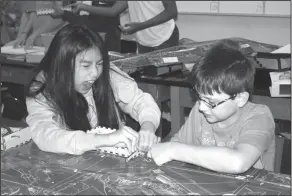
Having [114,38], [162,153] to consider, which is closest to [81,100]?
[162,153]

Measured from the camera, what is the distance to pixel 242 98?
4.59ft

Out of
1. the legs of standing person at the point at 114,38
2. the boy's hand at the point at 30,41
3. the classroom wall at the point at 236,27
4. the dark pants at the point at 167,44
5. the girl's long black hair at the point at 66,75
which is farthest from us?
the classroom wall at the point at 236,27

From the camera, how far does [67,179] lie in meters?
1.14

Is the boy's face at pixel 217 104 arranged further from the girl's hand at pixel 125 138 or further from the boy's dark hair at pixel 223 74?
the girl's hand at pixel 125 138

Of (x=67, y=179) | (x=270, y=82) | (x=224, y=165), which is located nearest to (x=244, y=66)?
(x=224, y=165)

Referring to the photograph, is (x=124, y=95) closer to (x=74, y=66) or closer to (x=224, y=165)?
(x=74, y=66)

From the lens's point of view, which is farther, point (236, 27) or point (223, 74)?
point (236, 27)

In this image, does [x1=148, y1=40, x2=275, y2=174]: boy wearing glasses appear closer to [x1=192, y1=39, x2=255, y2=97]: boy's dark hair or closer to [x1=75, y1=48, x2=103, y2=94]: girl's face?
[x1=192, y1=39, x2=255, y2=97]: boy's dark hair

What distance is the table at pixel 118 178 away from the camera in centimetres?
107

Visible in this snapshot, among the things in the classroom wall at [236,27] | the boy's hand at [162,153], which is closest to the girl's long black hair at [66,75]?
the boy's hand at [162,153]

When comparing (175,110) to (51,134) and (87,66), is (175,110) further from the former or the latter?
(51,134)

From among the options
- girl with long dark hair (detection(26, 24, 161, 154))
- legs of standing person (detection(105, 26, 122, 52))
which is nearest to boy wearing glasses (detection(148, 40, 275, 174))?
girl with long dark hair (detection(26, 24, 161, 154))

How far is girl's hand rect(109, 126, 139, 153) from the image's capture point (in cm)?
132

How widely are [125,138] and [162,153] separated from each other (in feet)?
0.44
